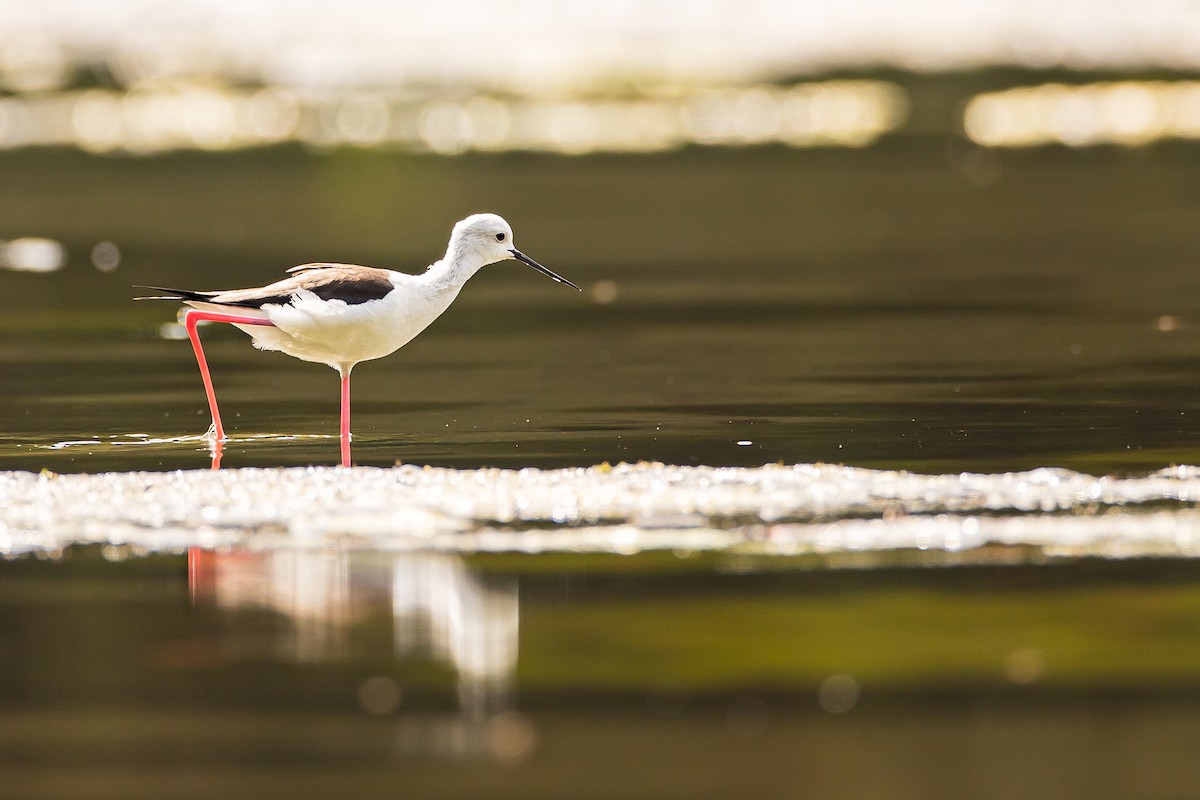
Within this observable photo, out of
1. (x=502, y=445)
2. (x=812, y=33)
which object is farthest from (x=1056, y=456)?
(x=812, y=33)

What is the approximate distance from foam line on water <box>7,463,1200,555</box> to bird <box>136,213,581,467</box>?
102 centimetres

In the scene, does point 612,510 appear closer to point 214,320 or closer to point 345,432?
point 345,432

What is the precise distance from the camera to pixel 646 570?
793cm

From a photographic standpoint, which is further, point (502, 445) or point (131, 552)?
point (502, 445)

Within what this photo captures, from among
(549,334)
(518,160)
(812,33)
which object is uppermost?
(812,33)

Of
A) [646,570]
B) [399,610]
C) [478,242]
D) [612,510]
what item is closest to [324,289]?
[478,242]

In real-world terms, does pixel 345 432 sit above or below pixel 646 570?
above

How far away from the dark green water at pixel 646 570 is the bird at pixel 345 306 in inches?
18.1

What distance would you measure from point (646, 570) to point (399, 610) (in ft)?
3.09

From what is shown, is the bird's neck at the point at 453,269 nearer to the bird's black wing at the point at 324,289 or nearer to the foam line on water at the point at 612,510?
the bird's black wing at the point at 324,289

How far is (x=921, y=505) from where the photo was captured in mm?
8852

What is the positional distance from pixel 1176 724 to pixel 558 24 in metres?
48.2

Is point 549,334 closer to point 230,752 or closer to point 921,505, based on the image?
point 921,505

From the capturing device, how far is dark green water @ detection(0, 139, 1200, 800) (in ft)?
19.8
